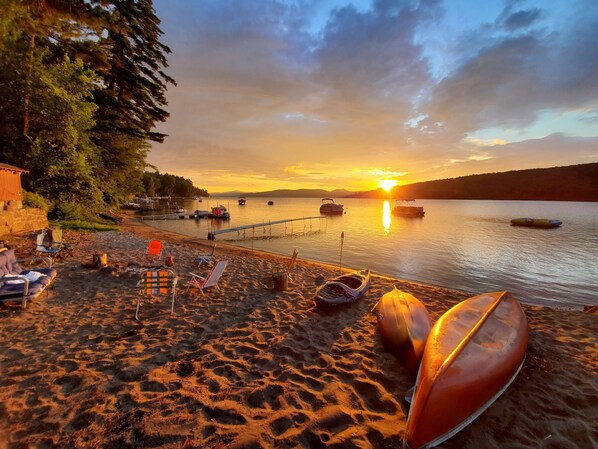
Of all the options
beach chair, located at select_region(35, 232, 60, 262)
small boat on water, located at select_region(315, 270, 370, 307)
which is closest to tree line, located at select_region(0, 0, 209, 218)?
beach chair, located at select_region(35, 232, 60, 262)

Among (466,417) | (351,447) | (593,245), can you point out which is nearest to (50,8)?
(351,447)

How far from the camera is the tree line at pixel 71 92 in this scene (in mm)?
15422

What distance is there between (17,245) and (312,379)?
1376 centimetres

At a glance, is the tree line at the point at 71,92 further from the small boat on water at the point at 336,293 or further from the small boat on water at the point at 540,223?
the small boat on water at the point at 540,223

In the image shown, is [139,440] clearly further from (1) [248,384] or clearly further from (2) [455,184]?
(2) [455,184]

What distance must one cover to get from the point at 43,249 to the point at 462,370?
43.0 feet

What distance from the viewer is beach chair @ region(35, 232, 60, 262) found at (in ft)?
30.8

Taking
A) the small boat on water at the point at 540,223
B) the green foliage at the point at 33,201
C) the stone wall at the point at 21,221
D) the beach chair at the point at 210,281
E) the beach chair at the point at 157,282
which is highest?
the green foliage at the point at 33,201

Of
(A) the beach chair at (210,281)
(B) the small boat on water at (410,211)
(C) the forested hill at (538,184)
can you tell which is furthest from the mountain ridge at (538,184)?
(A) the beach chair at (210,281)

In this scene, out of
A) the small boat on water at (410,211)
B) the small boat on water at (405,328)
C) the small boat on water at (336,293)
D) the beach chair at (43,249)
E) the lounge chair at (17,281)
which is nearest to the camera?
the small boat on water at (405,328)

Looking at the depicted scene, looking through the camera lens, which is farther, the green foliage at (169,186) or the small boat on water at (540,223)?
the green foliage at (169,186)

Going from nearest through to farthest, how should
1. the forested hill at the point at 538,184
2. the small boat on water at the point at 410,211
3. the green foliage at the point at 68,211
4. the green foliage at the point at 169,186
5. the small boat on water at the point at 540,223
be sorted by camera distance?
the green foliage at the point at 68,211 < the small boat on water at the point at 540,223 < the small boat on water at the point at 410,211 < the green foliage at the point at 169,186 < the forested hill at the point at 538,184

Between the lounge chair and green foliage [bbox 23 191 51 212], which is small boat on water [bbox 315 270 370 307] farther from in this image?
Result: green foliage [bbox 23 191 51 212]

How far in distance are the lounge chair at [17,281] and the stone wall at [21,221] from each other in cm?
862
